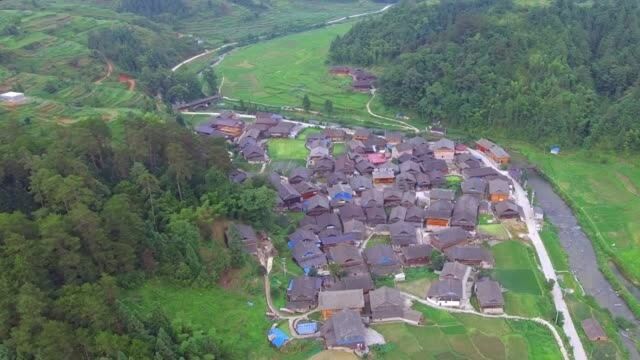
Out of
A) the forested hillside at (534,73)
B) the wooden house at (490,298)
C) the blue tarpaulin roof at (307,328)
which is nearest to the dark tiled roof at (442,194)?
the wooden house at (490,298)

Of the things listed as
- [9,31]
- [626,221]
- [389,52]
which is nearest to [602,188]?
[626,221]

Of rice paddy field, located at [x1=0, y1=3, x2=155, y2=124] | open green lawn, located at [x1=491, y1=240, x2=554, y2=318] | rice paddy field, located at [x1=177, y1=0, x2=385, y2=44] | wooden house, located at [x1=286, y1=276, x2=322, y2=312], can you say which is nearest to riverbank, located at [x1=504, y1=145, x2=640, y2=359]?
open green lawn, located at [x1=491, y1=240, x2=554, y2=318]

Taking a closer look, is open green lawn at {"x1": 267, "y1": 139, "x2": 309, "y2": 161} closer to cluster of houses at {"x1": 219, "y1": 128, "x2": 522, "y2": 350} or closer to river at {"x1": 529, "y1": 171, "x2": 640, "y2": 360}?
cluster of houses at {"x1": 219, "y1": 128, "x2": 522, "y2": 350}

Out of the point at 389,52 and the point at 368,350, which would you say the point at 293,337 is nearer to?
the point at 368,350

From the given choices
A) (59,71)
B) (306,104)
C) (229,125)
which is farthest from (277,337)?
(59,71)

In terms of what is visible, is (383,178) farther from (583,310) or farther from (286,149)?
(583,310)

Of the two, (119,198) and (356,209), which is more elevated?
(119,198)
